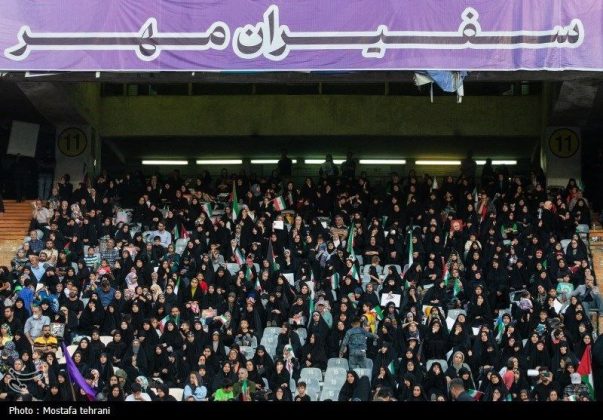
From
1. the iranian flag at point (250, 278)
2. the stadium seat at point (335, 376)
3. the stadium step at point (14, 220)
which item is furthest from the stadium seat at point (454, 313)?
the stadium step at point (14, 220)

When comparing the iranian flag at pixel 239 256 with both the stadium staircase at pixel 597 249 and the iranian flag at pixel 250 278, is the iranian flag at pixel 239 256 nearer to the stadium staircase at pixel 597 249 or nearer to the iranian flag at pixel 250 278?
the iranian flag at pixel 250 278

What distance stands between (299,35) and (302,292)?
494cm

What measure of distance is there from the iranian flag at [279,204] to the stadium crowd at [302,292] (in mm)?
55

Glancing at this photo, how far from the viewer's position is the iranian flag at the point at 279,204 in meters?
25.2

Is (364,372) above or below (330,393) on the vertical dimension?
above

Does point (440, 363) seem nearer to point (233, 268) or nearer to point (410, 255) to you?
point (410, 255)

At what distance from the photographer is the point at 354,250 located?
23.0 metres

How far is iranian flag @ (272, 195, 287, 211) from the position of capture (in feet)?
82.8

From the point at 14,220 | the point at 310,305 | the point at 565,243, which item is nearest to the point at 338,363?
the point at 310,305

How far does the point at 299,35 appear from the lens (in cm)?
2122

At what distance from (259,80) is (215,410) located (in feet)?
61.0

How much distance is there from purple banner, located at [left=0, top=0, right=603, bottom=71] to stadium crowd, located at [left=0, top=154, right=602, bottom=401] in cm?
368

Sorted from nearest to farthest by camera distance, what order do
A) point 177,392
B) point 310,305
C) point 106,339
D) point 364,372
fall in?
point 177,392 → point 364,372 → point 106,339 → point 310,305

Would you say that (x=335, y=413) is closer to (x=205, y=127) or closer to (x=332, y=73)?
(x=332, y=73)
